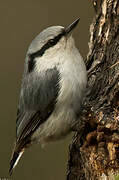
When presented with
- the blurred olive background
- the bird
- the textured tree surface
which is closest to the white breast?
the bird

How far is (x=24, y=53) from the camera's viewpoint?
501 cm

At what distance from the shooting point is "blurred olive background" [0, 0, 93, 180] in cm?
469

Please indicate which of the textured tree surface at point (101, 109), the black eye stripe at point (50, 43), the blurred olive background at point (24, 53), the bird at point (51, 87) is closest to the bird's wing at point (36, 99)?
the bird at point (51, 87)

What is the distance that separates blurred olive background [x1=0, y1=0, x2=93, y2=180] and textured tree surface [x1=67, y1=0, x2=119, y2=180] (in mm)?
952

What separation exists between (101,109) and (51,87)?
25.3 inches

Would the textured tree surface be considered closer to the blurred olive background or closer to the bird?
the bird

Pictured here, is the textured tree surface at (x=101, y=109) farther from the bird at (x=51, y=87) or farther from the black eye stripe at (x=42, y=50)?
the black eye stripe at (x=42, y=50)

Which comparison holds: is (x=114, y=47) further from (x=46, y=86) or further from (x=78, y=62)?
(x=46, y=86)

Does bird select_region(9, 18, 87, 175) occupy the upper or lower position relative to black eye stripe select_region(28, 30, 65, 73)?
lower

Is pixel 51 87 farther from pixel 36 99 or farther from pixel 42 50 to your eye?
pixel 42 50

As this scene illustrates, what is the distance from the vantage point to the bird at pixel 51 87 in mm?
3471

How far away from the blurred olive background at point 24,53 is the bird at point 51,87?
0.99 meters

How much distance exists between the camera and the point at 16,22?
5180 mm

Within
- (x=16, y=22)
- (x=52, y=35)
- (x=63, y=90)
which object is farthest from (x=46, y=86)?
(x=16, y=22)
